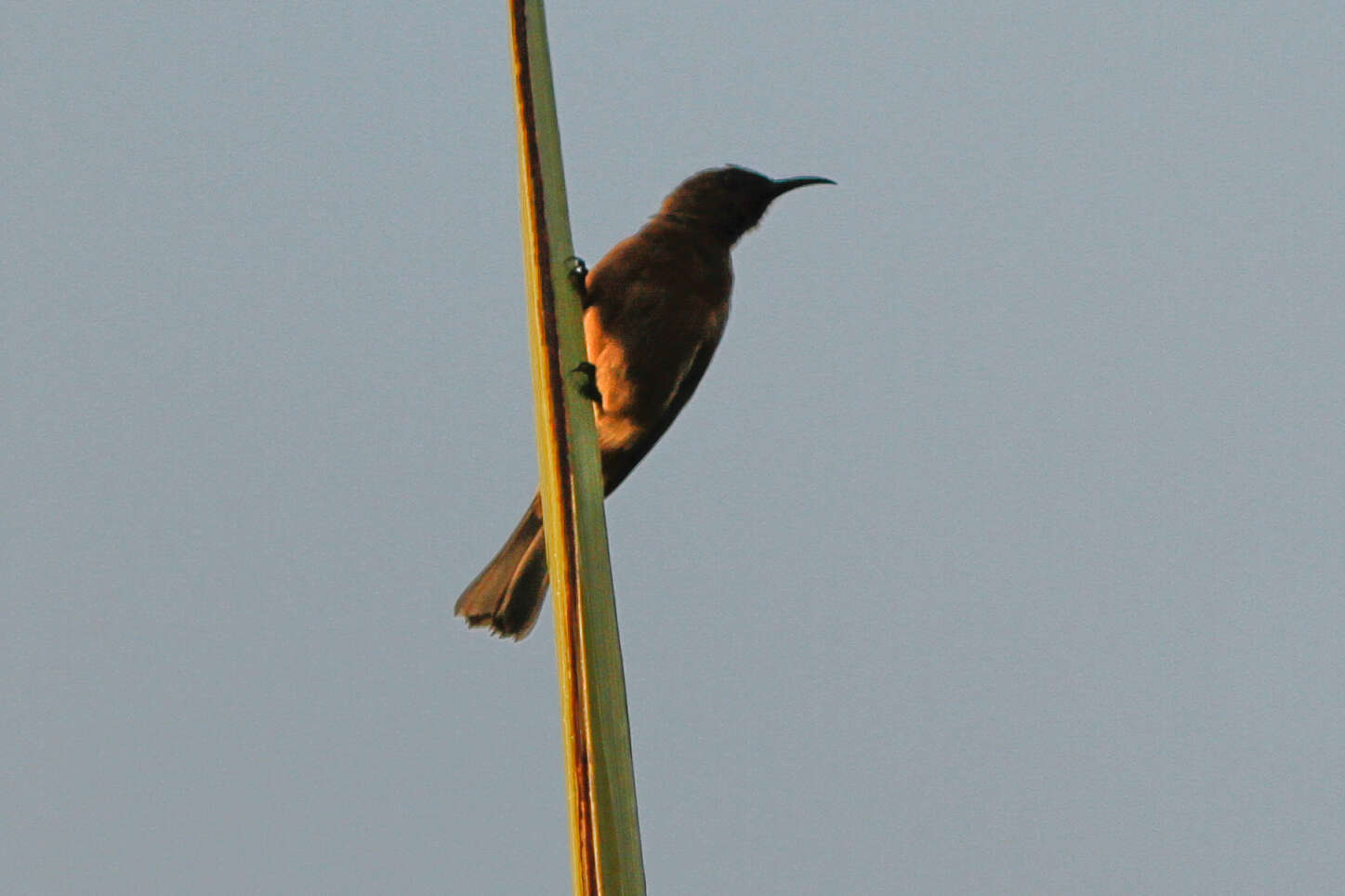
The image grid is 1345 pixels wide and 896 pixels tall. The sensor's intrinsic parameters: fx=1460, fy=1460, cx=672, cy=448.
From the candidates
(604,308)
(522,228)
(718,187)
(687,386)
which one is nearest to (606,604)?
(522,228)

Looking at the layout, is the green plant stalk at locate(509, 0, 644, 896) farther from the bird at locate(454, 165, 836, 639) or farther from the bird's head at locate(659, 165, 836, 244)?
the bird's head at locate(659, 165, 836, 244)

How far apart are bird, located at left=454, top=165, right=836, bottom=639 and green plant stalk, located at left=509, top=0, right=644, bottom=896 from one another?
85.2 inches

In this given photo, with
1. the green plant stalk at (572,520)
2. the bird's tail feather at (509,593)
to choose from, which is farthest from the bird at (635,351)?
the green plant stalk at (572,520)

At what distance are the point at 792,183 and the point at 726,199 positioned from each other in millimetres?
356

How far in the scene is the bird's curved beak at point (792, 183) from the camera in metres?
4.85

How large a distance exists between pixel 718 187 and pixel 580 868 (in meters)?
3.79

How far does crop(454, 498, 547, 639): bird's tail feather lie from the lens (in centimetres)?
388

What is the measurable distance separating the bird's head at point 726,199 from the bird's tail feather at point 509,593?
1.15 m

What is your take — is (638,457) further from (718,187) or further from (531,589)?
(718,187)

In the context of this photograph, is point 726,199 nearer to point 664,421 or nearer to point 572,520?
point 664,421

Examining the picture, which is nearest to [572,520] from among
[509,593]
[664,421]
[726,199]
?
[509,593]

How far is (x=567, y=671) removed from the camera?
1.15m

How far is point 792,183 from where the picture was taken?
4.89 m

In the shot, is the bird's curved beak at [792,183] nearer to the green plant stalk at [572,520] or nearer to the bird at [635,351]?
the bird at [635,351]
